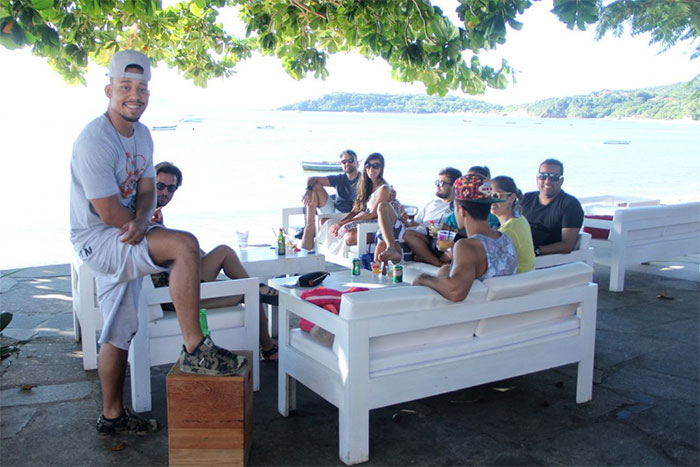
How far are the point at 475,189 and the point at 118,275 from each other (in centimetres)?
197

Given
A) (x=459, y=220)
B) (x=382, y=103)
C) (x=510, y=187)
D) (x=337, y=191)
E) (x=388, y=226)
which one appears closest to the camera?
(x=459, y=220)

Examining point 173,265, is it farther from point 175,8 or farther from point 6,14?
point 175,8

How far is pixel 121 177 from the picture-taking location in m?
3.51

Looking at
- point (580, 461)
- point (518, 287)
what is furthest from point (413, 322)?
point (580, 461)

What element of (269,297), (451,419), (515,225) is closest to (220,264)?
(269,297)

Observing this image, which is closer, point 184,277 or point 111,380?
point 184,277

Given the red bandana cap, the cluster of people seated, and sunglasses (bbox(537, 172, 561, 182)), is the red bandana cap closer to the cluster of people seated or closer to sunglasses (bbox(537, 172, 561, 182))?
the cluster of people seated

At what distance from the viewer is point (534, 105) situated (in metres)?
143

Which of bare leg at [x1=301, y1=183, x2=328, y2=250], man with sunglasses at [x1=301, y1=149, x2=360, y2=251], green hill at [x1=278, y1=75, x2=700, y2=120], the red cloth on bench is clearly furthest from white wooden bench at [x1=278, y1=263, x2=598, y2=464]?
green hill at [x1=278, y1=75, x2=700, y2=120]

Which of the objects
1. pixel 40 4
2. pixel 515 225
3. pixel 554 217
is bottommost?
pixel 554 217

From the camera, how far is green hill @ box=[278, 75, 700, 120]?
331ft

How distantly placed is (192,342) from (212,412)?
346mm

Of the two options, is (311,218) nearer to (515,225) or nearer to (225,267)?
(225,267)

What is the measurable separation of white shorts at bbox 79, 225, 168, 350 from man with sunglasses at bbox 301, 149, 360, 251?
455cm
